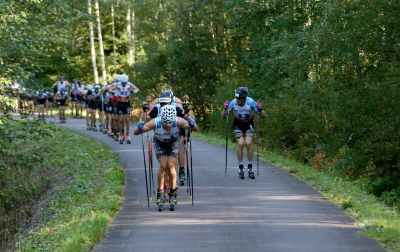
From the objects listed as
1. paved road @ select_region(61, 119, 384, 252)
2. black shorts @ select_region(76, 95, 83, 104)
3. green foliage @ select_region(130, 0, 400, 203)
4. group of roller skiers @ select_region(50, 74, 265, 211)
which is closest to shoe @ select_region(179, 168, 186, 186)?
group of roller skiers @ select_region(50, 74, 265, 211)

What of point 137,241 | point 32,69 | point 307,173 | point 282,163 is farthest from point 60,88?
point 137,241

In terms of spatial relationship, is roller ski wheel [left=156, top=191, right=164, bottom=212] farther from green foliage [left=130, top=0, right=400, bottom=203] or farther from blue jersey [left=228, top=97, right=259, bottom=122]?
green foliage [left=130, top=0, right=400, bottom=203]

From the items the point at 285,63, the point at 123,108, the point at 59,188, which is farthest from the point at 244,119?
the point at 123,108

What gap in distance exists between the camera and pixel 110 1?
165ft

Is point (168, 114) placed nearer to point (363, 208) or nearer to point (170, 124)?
point (170, 124)

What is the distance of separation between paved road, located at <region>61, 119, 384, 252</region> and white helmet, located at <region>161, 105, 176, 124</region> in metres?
1.52

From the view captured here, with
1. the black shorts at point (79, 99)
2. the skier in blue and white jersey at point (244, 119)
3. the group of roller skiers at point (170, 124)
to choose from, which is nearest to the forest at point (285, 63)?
the group of roller skiers at point (170, 124)

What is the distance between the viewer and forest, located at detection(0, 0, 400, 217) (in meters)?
19.6

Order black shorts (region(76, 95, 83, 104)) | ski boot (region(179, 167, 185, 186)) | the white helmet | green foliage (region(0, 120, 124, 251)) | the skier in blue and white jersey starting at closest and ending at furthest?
1. green foliage (region(0, 120, 124, 251))
2. the white helmet
3. ski boot (region(179, 167, 185, 186))
4. the skier in blue and white jersey
5. black shorts (region(76, 95, 83, 104))

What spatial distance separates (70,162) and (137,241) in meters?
12.9

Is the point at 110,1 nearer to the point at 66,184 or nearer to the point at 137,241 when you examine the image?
the point at 66,184

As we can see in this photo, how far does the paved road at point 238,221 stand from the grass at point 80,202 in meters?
0.24

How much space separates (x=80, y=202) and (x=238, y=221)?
4.27 meters

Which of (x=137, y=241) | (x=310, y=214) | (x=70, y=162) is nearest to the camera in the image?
(x=137, y=241)
